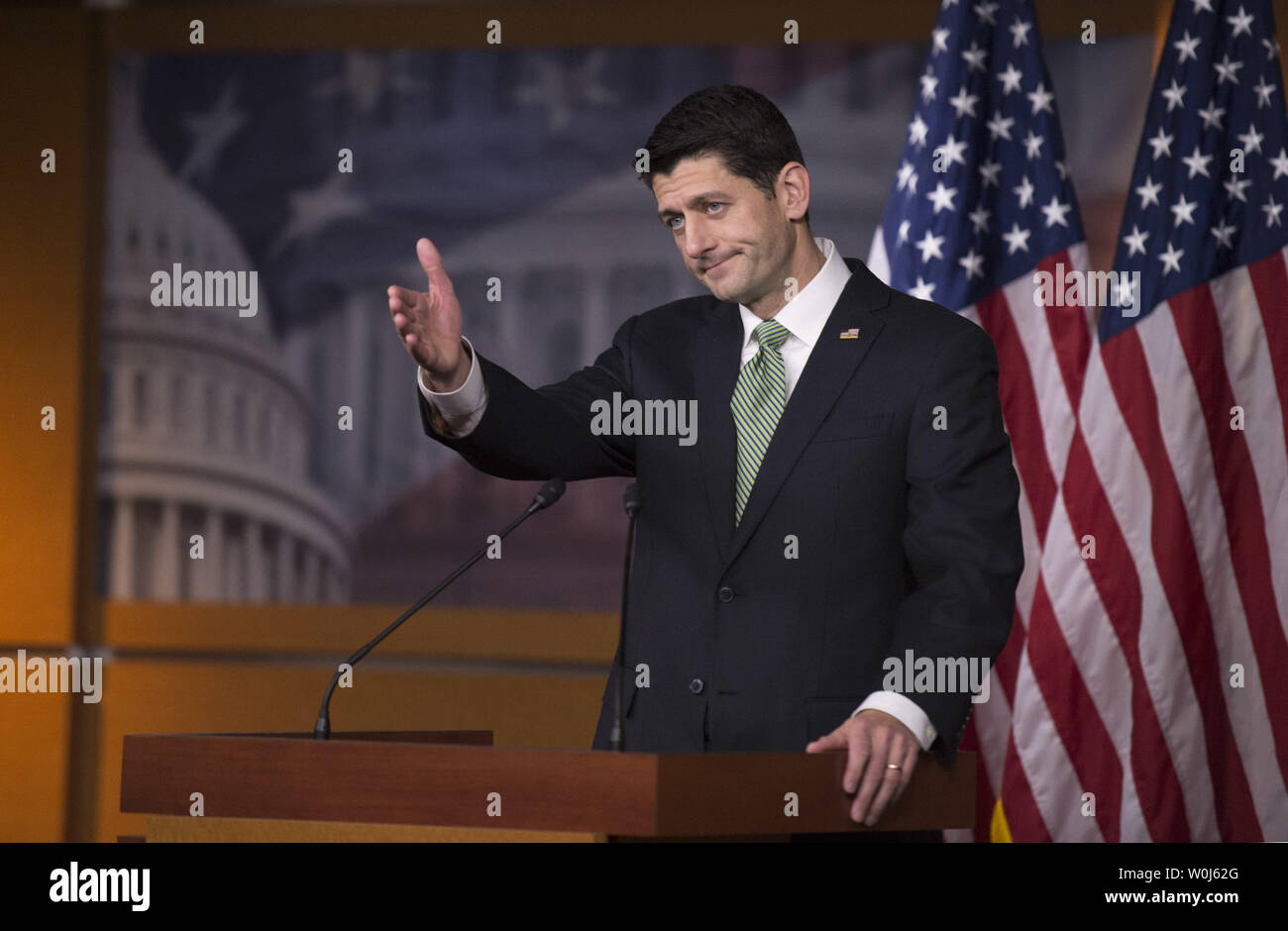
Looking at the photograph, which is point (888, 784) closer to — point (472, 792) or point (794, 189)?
point (472, 792)

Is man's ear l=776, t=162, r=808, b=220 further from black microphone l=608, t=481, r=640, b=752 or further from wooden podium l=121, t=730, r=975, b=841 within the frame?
wooden podium l=121, t=730, r=975, b=841

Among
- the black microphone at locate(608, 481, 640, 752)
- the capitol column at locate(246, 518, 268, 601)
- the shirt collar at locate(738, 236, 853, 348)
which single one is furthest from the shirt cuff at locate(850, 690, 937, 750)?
the capitol column at locate(246, 518, 268, 601)

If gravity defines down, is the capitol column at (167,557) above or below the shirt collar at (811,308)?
above

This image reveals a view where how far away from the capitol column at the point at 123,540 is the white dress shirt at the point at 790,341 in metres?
3.09

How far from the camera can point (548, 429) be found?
227 cm

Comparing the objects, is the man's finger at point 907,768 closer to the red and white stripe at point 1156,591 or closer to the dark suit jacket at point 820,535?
the dark suit jacket at point 820,535

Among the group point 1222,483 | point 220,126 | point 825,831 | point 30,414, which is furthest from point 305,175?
point 825,831

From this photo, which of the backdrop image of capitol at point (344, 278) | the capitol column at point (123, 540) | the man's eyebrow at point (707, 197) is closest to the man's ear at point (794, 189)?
the man's eyebrow at point (707, 197)

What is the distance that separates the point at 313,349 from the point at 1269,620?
3137 mm

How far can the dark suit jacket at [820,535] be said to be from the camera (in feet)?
6.59

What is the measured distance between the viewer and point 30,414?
4.96m

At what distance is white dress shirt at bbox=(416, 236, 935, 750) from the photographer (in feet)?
6.89

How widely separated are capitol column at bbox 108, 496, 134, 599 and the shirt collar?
3324mm

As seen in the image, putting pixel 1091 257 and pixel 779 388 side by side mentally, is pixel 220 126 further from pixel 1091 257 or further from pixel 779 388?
pixel 779 388
